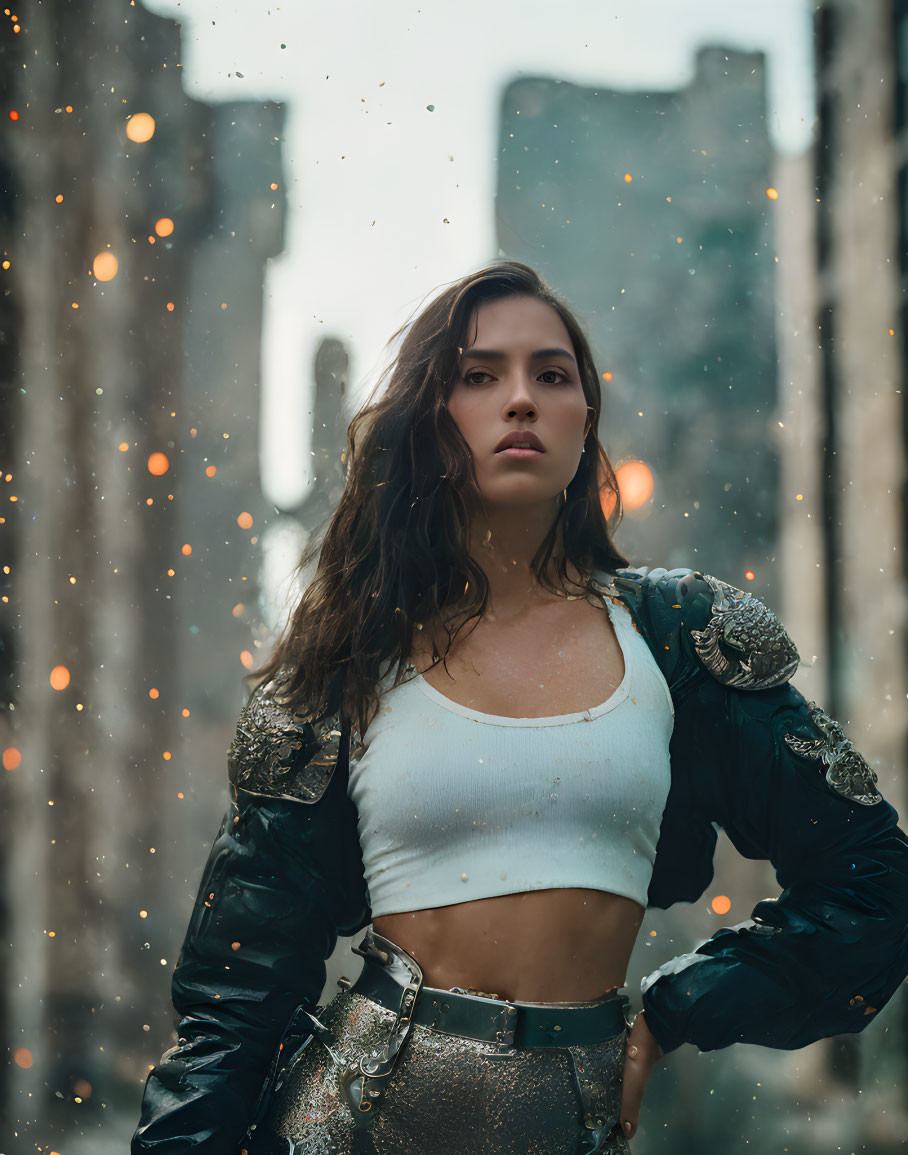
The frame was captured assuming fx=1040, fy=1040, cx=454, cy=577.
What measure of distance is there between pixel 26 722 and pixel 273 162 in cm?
91

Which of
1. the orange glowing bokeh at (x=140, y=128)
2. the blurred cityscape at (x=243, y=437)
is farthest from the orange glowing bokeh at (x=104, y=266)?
the orange glowing bokeh at (x=140, y=128)

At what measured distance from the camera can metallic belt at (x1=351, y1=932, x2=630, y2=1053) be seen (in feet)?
2.59

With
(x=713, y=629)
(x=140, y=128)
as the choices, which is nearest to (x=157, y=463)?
(x=140, y=128)

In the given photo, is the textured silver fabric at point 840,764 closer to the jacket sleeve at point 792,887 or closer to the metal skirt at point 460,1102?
the jacket sleeve at point 792,887

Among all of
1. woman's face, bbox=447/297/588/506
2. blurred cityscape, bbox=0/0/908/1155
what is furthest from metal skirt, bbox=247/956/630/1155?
blurred cityscape, bbox=0/0/908/1155

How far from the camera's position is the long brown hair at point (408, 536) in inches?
36.5

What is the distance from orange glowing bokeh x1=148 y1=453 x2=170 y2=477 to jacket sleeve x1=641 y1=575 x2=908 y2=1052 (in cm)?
95

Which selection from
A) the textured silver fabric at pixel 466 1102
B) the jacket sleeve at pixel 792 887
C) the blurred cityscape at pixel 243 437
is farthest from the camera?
the blurred cityscape at pixel 243 437

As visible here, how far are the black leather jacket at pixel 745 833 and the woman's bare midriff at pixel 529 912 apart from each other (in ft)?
0.26

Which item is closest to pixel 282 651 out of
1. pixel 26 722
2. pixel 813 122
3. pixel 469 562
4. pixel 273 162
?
pixel 469 562

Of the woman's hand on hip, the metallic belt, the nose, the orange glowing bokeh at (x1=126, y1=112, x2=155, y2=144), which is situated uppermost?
the orange glowing bokeh at (x1=126, y1=112, x2=155, y2=144)

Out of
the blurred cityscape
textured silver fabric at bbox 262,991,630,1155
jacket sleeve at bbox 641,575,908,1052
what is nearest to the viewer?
textured silver fabric at bbox 262,991,630,1155

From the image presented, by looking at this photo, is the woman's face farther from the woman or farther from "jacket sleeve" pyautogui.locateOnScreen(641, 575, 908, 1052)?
"jacket sleeve" pyautogui.locateOnScreen(641, 575, 908, 1052)

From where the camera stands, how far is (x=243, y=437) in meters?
1.57
